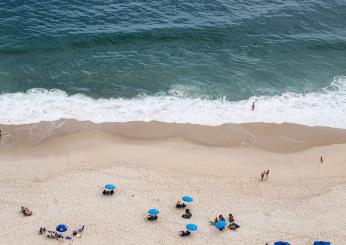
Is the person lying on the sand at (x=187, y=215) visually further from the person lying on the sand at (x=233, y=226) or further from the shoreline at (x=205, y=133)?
the shoreline at (x=205, y=133)

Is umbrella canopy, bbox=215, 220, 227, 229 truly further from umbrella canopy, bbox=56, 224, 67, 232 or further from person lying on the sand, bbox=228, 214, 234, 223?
umbrella canopy, bbox=56, 224, 67, 232

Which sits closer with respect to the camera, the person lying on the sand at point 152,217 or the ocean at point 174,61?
the person lying on the sand at point 152,217

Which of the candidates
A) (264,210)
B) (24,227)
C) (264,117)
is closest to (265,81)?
(264,117)

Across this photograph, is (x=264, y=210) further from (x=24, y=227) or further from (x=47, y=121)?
(x=47, y=121)

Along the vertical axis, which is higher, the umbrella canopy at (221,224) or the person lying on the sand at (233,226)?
the umbrella canopy at (221,224)

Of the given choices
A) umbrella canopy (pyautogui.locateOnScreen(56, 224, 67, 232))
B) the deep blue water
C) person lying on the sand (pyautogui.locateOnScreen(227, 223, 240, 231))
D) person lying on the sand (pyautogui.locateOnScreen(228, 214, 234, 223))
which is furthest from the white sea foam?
umbrella canopy (pyautogui.locateOnScreen(56, 224, 67, 232))

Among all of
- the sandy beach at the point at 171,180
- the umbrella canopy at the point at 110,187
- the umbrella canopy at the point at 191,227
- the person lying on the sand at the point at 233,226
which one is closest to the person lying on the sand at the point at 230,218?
the person lying on the sand at the point at 233,226

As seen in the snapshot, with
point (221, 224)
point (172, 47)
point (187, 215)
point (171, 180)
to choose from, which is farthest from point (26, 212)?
point (172, 47)
